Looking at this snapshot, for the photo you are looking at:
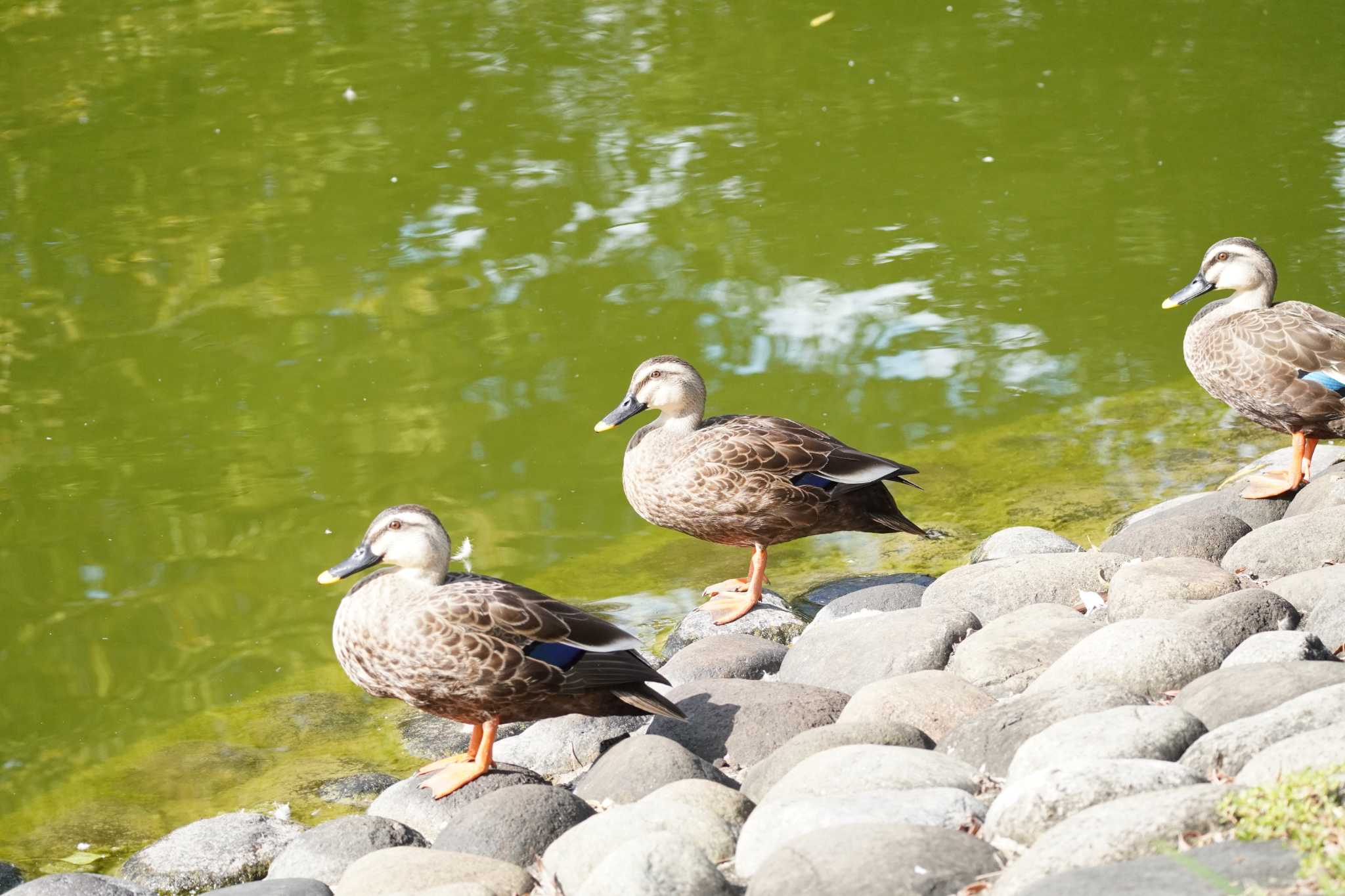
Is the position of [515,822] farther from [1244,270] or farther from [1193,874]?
[1244,270]

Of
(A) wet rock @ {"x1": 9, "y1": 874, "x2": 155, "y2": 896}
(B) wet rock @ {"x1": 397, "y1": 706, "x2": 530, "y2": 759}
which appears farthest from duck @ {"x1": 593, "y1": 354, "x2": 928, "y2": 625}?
(A) wet rock @ {"x1": 9, "y1": 874, "x2": 155, "y2": 896}

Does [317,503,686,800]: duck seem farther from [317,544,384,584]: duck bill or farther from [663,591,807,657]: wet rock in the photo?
[663,591,807,657]: wet rock

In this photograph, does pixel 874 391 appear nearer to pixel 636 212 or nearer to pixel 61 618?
pixel 636 212

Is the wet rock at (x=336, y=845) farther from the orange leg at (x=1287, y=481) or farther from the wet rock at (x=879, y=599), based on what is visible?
the orange leg at (x=1287, y=481)

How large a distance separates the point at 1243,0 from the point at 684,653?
12.8 meters

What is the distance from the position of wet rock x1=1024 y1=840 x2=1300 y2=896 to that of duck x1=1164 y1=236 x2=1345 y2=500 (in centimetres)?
353

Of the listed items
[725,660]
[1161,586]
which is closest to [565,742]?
[725,660]

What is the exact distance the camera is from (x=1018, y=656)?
4.91 m

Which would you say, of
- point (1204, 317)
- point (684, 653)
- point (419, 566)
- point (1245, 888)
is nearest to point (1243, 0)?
point (1204, 317)

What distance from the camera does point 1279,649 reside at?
423 cm

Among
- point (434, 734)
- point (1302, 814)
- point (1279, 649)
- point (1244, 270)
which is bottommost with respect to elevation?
point (434, 734)

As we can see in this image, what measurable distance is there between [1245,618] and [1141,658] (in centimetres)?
43

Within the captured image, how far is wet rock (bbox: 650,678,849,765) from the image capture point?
4777 millimetres

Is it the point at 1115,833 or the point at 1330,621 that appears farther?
the point at 1330,621
